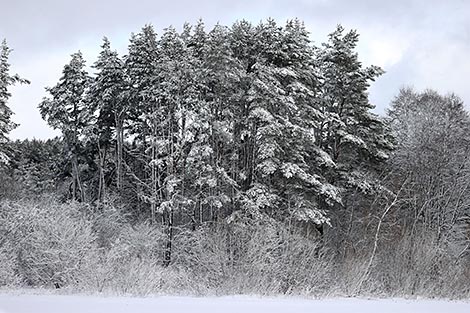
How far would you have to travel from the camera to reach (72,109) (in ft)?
120

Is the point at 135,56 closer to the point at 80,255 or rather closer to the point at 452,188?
the point at 80,255

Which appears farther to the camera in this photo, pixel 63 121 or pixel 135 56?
pixel 63 121

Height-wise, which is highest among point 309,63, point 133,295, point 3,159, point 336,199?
point 309,63

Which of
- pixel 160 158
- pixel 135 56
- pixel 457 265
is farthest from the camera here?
pixel 135 56

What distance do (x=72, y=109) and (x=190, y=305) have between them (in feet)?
93.6

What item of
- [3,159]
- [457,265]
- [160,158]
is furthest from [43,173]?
[457,265]

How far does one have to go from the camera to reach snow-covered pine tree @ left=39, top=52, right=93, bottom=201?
35656mm

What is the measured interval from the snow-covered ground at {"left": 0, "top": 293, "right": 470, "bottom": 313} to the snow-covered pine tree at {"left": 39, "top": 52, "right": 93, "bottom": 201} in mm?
24249

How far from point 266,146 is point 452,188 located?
514 inches

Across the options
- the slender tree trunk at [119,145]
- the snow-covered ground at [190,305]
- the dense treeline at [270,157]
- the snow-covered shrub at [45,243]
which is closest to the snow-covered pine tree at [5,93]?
the dense treeline at [270,157]

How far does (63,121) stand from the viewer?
3584cm

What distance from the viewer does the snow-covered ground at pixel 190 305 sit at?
10523 millimetres

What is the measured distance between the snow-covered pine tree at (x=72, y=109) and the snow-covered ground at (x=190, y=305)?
24249 mm

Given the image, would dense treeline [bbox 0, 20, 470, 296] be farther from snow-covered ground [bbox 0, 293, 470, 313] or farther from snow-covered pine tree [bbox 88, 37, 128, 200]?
snow-covered ground [bbox 0, 293, 470, 313]
